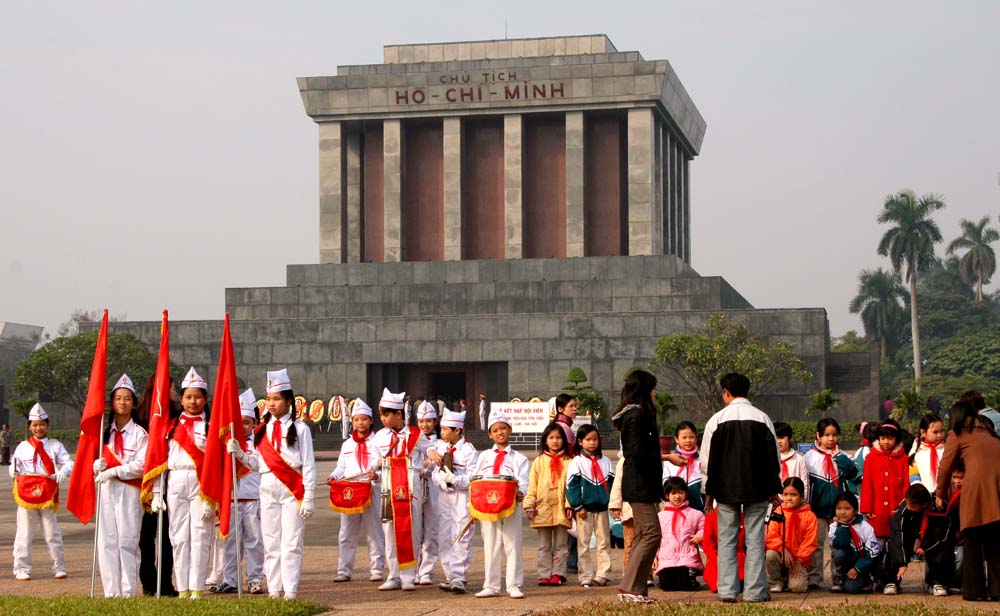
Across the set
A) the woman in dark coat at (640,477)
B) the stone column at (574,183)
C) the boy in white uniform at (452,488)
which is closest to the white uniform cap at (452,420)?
the boy in white uniform at (452,488)

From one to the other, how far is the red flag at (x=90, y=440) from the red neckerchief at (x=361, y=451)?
217 cm

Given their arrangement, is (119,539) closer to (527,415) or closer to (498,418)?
(498,418)

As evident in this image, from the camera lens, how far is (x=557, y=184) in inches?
1905

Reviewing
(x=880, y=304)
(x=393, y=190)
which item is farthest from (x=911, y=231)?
(x=393, y=190)

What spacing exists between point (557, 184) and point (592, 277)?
4.50 meters

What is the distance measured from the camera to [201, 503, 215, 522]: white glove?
10961 millimetres

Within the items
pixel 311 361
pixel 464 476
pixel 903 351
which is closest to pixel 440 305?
pixel 311 361

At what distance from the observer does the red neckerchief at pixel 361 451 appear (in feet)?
41.2

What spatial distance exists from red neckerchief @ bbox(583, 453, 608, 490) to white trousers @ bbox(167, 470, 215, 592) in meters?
3.15

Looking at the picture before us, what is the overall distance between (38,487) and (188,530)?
10.5 feet

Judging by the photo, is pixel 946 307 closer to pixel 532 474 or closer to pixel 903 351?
pixel 903 351

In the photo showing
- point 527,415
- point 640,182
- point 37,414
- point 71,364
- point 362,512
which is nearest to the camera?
point 362,512

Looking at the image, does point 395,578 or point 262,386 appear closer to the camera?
point 395,578

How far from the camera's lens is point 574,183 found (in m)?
47.2
